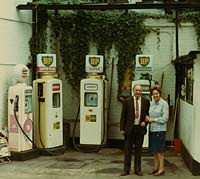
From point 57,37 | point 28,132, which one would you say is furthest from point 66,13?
point 28,132

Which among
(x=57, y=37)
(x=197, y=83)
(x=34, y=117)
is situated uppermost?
(x=57, y=37)

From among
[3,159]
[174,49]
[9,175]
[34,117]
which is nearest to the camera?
[9,175]

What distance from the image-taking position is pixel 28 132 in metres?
12.7

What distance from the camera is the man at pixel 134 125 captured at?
10641 millimetres

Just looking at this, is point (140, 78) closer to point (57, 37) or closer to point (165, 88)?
point (165, 88)

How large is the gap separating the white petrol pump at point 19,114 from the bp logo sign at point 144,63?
296 cm

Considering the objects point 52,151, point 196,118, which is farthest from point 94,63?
point 196,118

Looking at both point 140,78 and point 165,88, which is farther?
point 165,88

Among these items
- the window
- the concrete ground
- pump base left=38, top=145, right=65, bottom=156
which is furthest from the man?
pump base left=38, top=145, right=65, bottom=156

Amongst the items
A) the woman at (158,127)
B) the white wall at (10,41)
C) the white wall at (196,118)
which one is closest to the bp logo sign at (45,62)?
the white wall at (10,41)

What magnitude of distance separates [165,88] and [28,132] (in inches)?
181

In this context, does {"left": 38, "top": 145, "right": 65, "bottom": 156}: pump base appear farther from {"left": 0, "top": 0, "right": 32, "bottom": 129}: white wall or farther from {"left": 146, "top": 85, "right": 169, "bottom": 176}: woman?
{"left": 146, "top": 85, "right": 169, "bottom": 176}: woman

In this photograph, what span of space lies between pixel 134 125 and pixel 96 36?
536cm

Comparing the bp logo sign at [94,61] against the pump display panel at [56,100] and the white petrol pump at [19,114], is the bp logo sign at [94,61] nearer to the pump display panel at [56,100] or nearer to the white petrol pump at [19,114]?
the pump display panel at [56,100]
